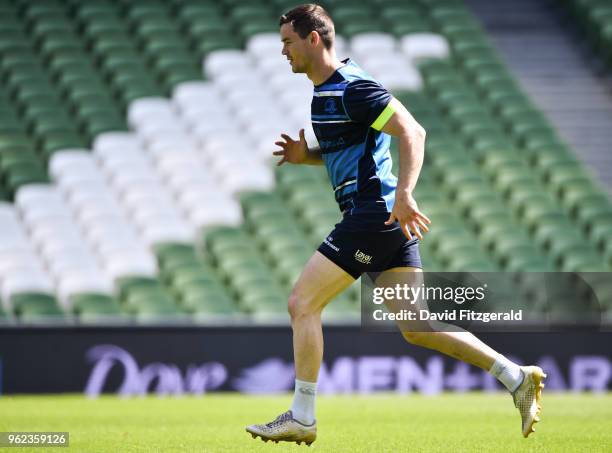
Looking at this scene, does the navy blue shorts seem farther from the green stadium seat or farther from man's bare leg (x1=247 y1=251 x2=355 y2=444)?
the green stadium seat

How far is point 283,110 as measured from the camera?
17.0 meters

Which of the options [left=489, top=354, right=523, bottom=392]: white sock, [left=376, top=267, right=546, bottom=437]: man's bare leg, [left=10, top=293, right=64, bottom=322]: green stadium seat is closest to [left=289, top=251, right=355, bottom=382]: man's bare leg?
[left=376, top=267, right=546, bottom=437]: man's bare leg

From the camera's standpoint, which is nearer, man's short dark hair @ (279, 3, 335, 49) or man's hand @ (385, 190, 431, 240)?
man's hand @ (385, 190, 431, 240)


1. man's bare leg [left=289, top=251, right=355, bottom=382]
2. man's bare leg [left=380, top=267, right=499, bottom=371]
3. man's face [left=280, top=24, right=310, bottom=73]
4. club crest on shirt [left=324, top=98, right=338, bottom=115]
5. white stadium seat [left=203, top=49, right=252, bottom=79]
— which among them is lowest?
white stadium seat [left=203, top=49, right=252, bottom=79]

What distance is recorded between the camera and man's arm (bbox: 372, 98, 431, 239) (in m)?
5.22

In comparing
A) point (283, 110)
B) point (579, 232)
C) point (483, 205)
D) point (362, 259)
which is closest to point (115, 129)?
point (283, 110)

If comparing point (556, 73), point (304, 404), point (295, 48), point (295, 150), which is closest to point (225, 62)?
point (556, 73)

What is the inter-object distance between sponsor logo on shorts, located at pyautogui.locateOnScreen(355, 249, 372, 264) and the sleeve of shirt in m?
0.59

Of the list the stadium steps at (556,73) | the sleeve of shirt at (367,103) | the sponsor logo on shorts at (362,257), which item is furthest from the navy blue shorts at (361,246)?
the stadium steps at (556,73)

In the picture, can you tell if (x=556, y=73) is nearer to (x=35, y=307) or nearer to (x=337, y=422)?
(x=35, y=307)

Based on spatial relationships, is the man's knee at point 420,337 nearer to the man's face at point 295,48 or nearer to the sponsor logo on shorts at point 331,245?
the sponsor logo on shorts at point 331,245

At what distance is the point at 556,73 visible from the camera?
1888 centimetres

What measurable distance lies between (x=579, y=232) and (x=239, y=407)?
718 cm

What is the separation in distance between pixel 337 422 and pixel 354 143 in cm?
290
